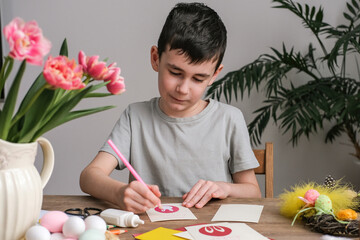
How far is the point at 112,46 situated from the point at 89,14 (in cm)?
23

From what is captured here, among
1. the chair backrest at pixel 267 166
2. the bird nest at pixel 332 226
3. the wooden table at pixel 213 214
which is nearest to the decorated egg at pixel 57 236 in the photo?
the wooden table at pixel 213 214

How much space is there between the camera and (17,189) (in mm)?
561

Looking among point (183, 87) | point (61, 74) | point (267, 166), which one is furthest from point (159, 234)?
point (267, 166)

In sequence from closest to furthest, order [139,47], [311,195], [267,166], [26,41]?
[26,41]
[311,195]
[267,166]
[139,47]

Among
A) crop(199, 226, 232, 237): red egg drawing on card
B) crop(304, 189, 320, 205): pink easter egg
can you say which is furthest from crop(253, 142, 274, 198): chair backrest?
crop(199, 226, 232, 237): red egg drawing on card

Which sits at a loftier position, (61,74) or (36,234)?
(61,74)

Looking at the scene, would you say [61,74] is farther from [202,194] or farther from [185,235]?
[202,194]

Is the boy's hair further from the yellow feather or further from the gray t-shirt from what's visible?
the yellow feather

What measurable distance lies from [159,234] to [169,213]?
0.14 metres

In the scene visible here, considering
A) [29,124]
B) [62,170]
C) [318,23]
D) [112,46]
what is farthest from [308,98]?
[29,124]

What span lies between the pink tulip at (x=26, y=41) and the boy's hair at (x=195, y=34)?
69 cm

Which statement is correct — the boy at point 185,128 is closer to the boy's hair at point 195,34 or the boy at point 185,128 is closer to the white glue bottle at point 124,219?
the boy's hair at point 195,34

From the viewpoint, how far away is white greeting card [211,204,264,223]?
2.82 ft

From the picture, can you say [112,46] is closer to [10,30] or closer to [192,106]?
[192,106]
